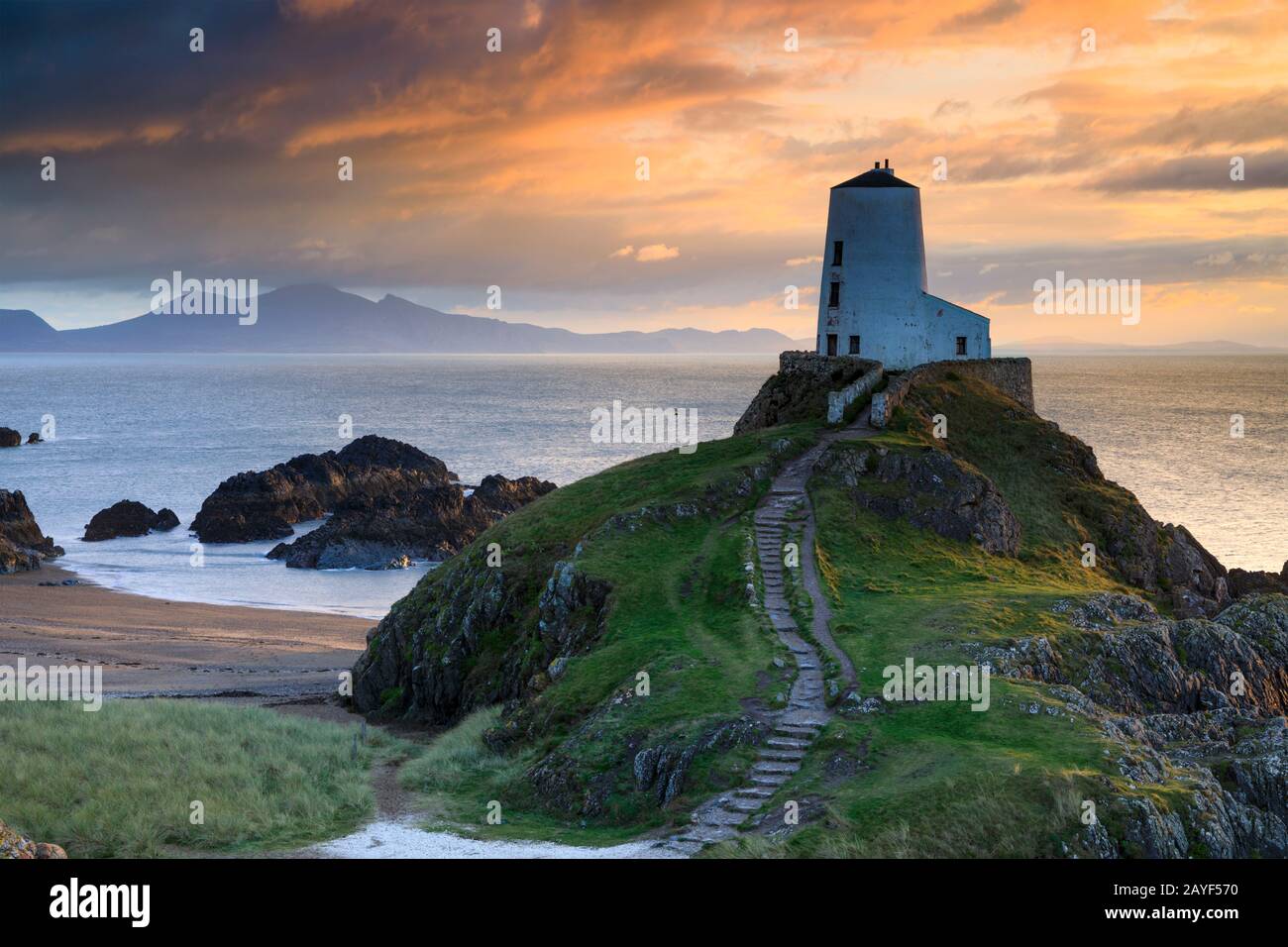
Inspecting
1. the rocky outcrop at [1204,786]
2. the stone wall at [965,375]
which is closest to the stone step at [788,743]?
the rocky outcrop at [1204,786]

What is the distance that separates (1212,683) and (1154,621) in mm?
2836

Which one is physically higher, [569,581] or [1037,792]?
[569,581]

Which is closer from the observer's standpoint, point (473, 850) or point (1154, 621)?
point (473, 850)

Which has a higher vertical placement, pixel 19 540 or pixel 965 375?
pixel 965 375

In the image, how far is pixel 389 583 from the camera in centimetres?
7931

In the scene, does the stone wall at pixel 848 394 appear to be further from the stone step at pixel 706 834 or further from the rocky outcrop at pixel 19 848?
the rocky outcrop at pixel 19 848

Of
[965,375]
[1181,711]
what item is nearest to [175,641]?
[965,375]

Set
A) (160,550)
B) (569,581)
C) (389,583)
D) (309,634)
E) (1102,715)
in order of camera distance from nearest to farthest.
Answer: (1102,715) → (569,581) → (309,634) → (389,583) → (160,550)

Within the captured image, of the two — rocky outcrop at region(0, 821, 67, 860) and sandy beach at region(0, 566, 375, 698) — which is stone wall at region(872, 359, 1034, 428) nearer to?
sandy beach at region(0, 566, 375, 698)

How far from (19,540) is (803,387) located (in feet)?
204

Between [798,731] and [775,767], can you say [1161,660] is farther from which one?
[775,767]

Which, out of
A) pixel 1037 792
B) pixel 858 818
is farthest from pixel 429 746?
pixel 1037 792

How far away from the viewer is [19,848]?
20203 millimetres
